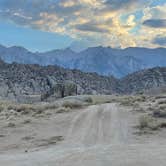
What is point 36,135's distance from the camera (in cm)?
2448

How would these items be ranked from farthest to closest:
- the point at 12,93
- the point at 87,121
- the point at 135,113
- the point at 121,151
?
the point at 12,93 → the point at 135,113 → the point at 87,121 → the point at 121,151

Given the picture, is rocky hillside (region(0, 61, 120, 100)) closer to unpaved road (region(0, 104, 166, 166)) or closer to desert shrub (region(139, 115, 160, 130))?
desert shrub (region(139, 115, 160, 130))

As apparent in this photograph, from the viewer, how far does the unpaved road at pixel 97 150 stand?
→ 15.4 m

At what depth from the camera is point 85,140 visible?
20906mm

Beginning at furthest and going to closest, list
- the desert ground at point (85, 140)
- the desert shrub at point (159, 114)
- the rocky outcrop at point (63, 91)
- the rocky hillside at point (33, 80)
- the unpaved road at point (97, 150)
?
1. the rocky hillside at point (33, 80)
2. the rocky outcrop at point (63, 91)
3. the desert shrub at point (159, 114)
4. the desert ground at point (85, 140)
5. the unpaved road at point (97, 150)

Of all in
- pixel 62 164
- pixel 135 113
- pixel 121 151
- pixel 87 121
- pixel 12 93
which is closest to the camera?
pixel 62 164

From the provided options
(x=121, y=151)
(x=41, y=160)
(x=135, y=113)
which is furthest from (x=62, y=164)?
(x=135, y=113)

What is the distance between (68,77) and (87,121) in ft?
545

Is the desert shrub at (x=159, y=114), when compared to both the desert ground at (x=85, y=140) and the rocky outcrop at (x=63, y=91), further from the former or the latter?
the rocky outcrop at (x=63, y=91)

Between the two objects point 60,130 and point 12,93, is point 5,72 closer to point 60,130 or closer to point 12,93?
point 12,93

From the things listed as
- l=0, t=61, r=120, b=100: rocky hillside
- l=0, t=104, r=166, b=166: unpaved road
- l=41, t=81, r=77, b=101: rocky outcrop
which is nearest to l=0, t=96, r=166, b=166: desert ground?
l=0, t=104, r=166, b=166: unpaved road

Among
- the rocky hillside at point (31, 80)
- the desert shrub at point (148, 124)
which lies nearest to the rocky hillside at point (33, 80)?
the rocky hillside at point (31, 80)

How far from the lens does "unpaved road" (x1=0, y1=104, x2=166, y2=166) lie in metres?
15.4

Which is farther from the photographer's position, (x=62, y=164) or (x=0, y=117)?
(x=0, y=117)
